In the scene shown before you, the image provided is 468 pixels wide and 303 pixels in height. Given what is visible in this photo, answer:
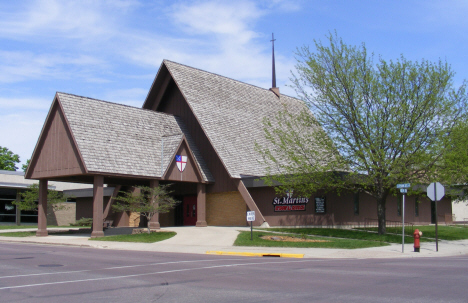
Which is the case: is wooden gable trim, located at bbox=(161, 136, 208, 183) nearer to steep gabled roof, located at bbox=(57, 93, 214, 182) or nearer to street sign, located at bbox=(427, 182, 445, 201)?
steep gabled roof, located at bbox=(57, 93, 214, 182)

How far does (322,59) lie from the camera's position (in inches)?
1056

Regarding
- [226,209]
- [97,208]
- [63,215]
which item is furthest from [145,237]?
[63,215]

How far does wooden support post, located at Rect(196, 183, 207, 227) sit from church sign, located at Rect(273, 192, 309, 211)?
4878 mm

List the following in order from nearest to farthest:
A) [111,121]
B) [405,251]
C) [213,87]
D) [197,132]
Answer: [405,251]
[111,121]
[197,132]
[213,87]

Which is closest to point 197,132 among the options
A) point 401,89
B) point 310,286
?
point 401,89

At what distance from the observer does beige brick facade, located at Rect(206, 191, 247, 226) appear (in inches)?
1344

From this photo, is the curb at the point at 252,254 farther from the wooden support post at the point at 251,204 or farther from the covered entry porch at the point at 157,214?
the wooden support post at the point at 251,204

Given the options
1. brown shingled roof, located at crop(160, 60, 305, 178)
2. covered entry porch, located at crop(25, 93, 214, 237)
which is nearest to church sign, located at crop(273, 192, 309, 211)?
brown shingled roof, located at crop(160, 60, 305, 178)

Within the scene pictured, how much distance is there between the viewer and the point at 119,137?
3080cm

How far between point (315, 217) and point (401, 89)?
10.3 metres

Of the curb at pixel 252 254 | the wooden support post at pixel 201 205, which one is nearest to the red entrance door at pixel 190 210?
the wooden support post at pixel 201 205

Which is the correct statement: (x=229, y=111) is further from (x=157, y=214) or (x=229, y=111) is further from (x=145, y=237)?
(x=145, y=237)

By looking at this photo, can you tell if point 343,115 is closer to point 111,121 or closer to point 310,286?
point 111,121

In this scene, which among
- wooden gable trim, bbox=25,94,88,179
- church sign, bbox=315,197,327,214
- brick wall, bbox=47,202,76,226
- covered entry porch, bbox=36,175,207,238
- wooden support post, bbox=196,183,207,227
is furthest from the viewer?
brick wall, bbox=47,202,76,226
